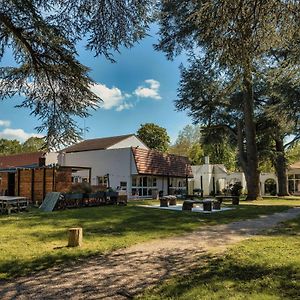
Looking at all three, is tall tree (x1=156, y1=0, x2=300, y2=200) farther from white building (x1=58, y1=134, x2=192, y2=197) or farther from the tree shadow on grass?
white building (x1=58, y1=134, x2=192, y2=197)

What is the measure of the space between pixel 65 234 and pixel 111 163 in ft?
64.0

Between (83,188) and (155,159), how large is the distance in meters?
10.4

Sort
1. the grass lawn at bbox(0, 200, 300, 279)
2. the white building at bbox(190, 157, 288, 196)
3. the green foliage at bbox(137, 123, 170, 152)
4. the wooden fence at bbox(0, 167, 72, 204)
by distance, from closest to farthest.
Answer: the grass lawn at bbox(0, 200, 300, 279)
the wooden fence at bbox(0, 167, 72, 204)
the white building at bbox(190, 157, 288, 196)
the green foliage at bbox(137, 123, 170, 152)

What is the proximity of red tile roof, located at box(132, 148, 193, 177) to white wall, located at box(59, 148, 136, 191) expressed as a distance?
2.07 feet

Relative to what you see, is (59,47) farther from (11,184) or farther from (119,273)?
(11,184)

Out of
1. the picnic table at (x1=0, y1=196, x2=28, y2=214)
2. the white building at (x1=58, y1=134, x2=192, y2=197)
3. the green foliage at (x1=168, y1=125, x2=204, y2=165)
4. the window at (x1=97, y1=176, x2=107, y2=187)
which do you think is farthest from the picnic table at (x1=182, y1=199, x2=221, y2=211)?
the green foliage at (x1=168, y1=125, x2=204, y2=165)

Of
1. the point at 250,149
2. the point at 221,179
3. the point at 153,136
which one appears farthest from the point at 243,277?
the point at 153,136

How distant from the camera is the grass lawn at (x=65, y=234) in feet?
22.8

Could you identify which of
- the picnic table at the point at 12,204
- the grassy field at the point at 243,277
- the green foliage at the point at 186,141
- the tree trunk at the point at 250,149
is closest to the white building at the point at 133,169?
the tree trunk at the point at 250,149

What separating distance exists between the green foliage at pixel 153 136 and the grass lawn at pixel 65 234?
4141 centimetres

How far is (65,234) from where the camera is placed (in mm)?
9820

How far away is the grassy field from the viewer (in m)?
4.77

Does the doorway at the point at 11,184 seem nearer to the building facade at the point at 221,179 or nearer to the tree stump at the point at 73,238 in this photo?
the tree stump at the point at 73,238

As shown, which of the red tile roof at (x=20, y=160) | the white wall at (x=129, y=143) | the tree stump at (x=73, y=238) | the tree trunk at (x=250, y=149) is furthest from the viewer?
the red tile roof at (x=20, y=160)
